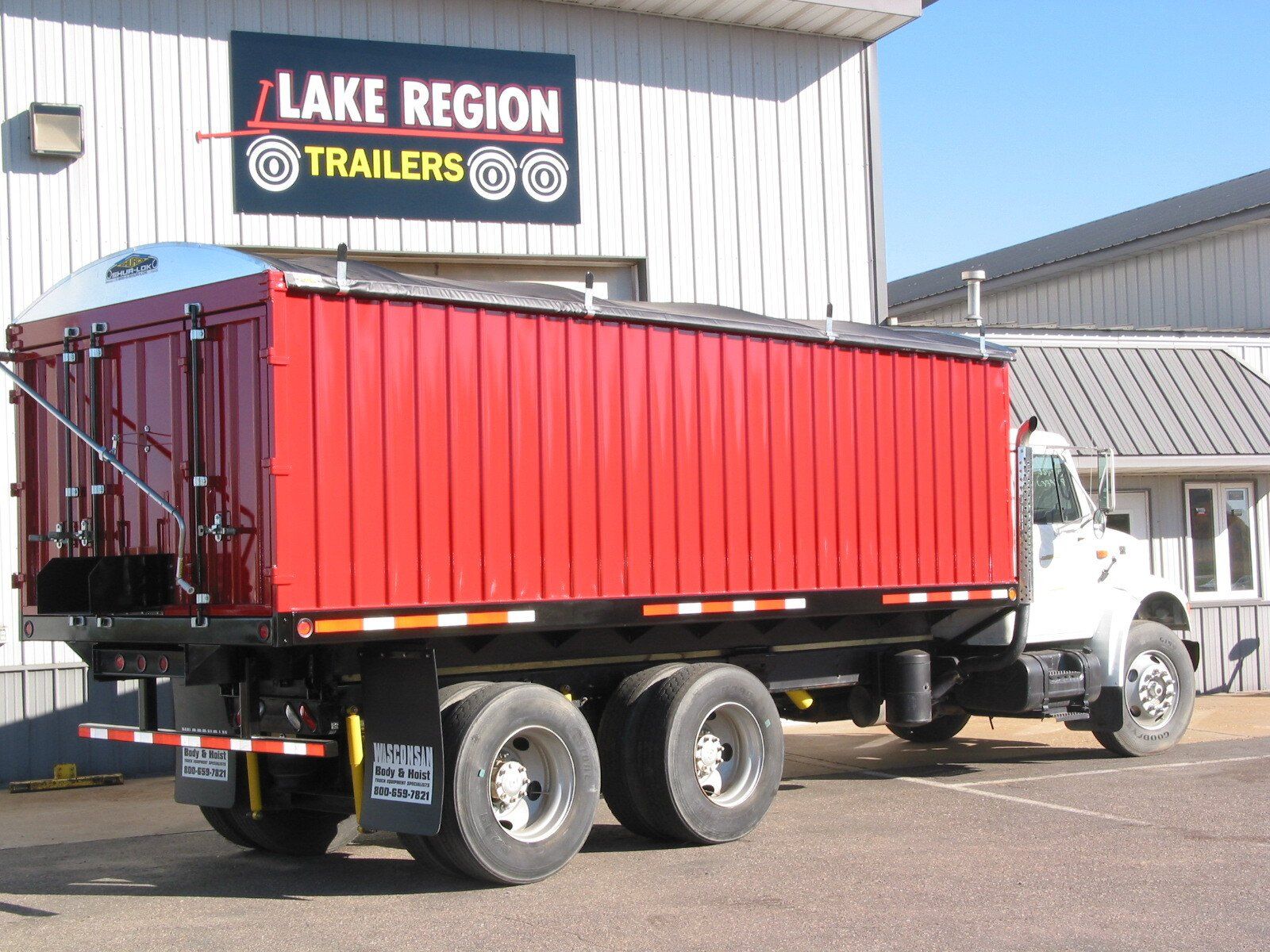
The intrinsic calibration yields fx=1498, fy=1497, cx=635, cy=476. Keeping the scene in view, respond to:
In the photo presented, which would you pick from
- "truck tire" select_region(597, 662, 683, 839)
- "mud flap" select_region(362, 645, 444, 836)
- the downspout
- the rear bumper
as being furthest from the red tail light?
"truck tire" select_region(597, 662, 683, 839)

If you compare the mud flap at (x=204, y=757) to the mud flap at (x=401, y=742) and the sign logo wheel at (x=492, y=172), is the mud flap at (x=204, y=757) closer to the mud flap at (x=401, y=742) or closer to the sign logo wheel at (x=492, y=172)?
the mud flap at (x=401, y=742)

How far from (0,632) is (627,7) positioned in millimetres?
8757

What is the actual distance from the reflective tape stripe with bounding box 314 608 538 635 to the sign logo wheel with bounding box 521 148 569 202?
25.1 ft

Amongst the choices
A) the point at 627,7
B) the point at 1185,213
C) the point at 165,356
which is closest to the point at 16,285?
the point at 165,356

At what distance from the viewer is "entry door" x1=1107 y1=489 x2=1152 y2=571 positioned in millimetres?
17469

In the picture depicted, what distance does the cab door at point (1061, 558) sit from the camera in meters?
12.2

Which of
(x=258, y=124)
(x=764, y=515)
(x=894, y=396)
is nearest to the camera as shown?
(x=764, y=515)

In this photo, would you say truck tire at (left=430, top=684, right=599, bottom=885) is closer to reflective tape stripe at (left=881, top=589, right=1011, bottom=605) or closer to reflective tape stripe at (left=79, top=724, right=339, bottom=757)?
reflective tape stripe at (left=79, top=724, right=339, bottom=757)

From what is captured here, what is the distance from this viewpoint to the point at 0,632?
13258mm

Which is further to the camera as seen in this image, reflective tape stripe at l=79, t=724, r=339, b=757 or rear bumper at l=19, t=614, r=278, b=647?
reflective tape stripe at l=79, t=724, r=339, b=757

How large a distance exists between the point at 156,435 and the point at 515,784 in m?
2.87

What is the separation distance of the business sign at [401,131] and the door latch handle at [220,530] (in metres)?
6.86

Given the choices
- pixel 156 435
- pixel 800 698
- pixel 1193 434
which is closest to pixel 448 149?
pixel 800 698

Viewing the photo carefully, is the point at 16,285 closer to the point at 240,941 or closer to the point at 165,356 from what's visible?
the point at 165,356
